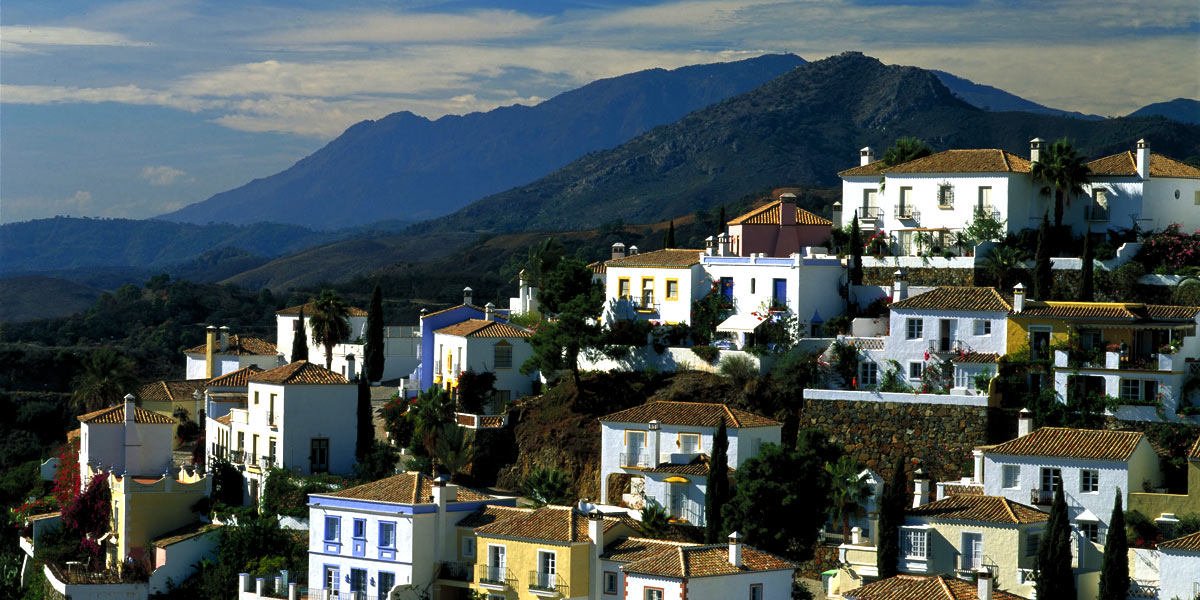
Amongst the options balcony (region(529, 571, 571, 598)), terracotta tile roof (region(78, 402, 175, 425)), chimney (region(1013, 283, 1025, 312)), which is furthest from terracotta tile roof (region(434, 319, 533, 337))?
chimney (region(1013, 283, 1025, 312))

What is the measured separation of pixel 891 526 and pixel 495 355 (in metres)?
22.9

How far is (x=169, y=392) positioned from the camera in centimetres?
7725

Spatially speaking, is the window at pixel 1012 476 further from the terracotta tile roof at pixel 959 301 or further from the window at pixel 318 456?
the window at pixel 318 456

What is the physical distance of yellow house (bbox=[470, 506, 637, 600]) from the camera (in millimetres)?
50188

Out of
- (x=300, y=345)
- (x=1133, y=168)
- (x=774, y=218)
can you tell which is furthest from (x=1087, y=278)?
(x=300, y=345)

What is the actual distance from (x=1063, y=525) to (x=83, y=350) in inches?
3705

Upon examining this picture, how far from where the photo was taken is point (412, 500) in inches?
2110

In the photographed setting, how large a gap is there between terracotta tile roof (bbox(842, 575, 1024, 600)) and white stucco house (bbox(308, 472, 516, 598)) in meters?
13.2

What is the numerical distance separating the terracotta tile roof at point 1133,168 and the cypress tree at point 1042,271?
439 centimetres

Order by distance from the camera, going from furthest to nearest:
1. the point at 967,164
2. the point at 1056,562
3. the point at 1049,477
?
1. the point at 967,164
2. the point at 1049,477
3. the point at 1056,562

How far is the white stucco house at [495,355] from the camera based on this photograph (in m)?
68.1

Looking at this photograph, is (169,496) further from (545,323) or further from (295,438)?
(545,323)

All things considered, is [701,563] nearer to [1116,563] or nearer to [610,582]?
[610,582]

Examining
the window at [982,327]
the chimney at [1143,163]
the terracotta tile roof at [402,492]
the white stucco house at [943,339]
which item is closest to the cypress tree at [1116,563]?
the white stucco house at [943,339]
